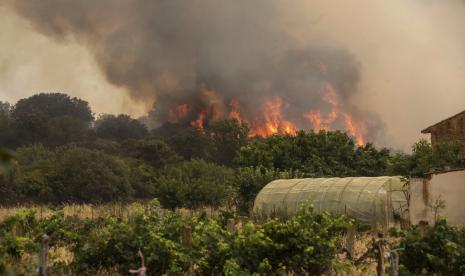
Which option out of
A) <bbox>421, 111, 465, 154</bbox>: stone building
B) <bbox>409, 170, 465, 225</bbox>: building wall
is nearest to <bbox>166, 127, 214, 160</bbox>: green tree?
<bbox>421, 111, 465, 154</bbox>: stone building

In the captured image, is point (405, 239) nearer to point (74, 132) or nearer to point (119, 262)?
point (119, 262)

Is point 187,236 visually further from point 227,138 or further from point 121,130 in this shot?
point 121,130

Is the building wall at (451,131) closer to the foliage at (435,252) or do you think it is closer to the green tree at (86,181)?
the foliage at (435,252)

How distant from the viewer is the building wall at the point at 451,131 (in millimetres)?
39094

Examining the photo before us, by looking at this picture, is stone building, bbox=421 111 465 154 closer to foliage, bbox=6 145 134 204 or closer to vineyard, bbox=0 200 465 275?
foliage, bbox=6 145 134 204

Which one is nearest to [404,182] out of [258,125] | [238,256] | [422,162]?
[422,162]

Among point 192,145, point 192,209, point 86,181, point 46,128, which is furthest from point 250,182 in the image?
point 46,128

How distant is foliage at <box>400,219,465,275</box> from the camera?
458 inches

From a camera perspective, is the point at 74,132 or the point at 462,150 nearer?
the point at 462,150

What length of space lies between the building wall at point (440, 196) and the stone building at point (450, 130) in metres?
16.0

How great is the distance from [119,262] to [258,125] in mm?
88449

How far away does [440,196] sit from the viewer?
76.1 feet

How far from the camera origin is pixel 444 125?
40.6 meters

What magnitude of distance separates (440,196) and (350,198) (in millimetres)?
5101
